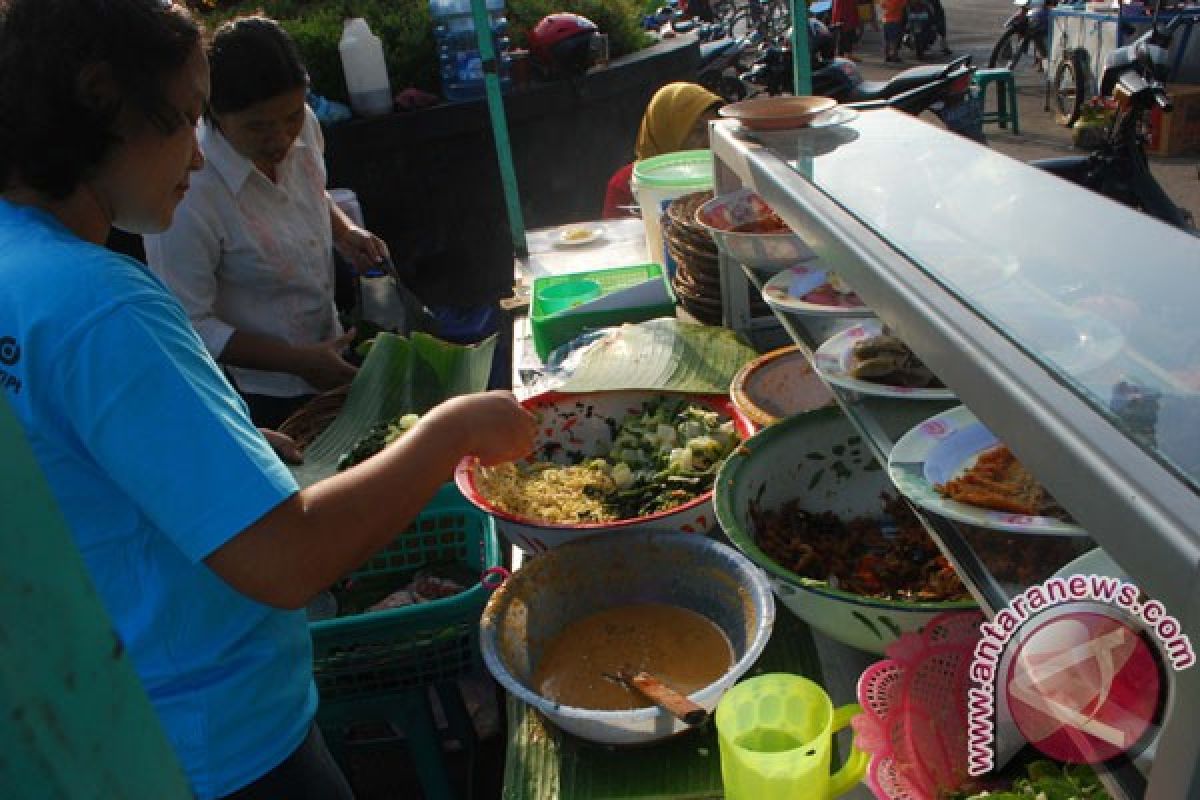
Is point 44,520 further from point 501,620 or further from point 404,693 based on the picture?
point 404,693

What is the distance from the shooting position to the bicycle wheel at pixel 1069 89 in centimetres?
992

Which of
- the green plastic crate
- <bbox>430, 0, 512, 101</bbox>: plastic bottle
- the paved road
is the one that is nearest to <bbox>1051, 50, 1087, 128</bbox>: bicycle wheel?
the paved road

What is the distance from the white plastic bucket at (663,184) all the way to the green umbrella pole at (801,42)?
48cm

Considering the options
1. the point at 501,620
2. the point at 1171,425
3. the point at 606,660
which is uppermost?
the point at 1171,425

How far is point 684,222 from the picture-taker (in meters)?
2.84

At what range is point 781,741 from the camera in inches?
51.1

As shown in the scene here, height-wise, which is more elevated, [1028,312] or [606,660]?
[1028,312]

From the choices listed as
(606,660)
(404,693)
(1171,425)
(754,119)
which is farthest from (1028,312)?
(404,693)

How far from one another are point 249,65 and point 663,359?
130 cm

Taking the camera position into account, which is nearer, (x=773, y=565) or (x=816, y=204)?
(x=773, y=565)

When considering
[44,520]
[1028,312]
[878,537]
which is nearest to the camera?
[44,520]

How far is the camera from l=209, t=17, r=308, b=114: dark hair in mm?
2268

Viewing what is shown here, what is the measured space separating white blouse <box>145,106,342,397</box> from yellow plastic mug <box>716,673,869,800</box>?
1826 mm

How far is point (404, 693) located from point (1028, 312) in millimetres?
1619
